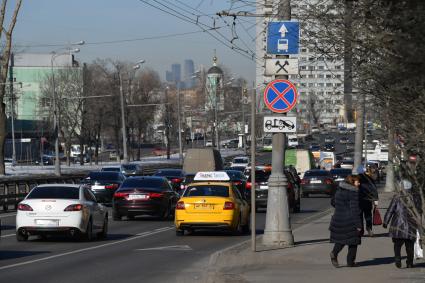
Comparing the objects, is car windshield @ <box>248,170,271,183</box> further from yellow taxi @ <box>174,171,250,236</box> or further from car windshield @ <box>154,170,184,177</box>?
yellow taxi @ <box>174,171,250,236</box>

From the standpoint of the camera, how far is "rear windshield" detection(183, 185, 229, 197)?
992 inches

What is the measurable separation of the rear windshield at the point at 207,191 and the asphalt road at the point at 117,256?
44.2 inches

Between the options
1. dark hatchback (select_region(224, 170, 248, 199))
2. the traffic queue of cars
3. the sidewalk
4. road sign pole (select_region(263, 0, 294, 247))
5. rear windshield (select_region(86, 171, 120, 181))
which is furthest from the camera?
rear windshield (select_region(86, 171, 120, 181))

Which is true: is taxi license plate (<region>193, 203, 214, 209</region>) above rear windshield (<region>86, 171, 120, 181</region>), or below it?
below

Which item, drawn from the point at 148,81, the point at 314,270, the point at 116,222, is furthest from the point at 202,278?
the point at 148,81

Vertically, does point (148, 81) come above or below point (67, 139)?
above

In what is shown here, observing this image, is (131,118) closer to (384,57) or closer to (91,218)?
(91,218)

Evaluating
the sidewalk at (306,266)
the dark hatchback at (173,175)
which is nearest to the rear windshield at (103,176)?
the dark hatchback at (173,175)

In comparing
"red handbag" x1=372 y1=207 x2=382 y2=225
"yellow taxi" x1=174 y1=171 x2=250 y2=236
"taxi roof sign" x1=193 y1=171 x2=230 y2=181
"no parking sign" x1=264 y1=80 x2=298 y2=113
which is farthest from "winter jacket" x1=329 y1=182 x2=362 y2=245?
"taxi roof sign" x1=193 y1=171 x2=230 y2=181

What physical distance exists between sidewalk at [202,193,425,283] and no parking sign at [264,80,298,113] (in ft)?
9.51

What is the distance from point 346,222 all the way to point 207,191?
9.93 metres

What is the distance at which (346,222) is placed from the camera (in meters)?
15.7

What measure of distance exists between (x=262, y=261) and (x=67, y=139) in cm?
7743

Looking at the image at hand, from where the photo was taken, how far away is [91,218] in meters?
23.3
